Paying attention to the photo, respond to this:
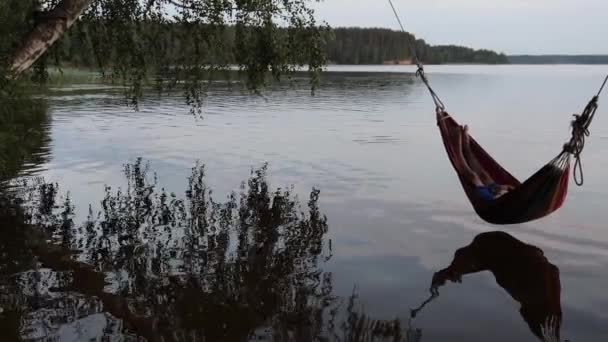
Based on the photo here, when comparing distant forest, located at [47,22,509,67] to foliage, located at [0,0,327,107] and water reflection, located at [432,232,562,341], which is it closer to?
foliage, located at [0,0,327,107]

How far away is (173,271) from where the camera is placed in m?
7.87

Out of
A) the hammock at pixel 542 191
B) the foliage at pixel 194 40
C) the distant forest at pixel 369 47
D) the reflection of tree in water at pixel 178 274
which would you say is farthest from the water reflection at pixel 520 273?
the distant forest at pixel 369 47

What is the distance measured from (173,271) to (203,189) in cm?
547

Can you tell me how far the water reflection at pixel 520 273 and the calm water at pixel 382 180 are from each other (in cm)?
14

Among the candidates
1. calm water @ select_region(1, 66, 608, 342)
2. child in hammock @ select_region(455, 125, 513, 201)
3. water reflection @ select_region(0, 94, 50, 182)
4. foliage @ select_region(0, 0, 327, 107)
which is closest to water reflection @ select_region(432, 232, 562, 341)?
calm water @ select_region(1, 66, 608, 342)

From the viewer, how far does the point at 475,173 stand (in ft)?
31.8

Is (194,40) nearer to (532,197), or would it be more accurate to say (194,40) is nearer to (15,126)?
(15,126)

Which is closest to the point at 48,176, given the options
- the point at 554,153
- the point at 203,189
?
the point at 203,189

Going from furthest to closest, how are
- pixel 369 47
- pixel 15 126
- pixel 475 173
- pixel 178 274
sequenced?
pixel 369 47
pixel 475 173
pixel 178 274
pixel 15 126

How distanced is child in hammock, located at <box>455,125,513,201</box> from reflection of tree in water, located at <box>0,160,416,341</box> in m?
2.55

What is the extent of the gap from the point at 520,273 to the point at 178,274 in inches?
193

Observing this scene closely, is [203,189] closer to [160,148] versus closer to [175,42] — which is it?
[175,42]

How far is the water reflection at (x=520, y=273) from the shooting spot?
7.01 metres

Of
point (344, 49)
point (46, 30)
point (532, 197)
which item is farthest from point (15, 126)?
point (344, 49)
